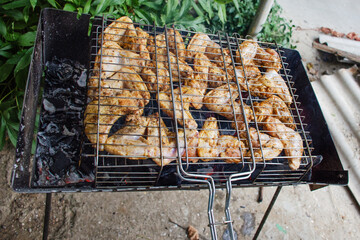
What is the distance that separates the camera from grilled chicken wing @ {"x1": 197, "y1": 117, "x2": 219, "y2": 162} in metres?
2.23

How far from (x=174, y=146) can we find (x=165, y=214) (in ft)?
5.19

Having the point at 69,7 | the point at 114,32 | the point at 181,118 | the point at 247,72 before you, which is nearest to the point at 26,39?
the point at 69,7

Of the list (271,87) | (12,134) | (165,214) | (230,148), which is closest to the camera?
(230,148)

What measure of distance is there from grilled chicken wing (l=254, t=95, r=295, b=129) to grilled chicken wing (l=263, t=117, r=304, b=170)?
7 centimetres

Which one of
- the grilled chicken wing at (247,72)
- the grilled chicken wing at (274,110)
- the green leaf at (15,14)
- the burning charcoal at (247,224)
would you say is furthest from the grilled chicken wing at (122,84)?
the burning charcoal at (247,224)

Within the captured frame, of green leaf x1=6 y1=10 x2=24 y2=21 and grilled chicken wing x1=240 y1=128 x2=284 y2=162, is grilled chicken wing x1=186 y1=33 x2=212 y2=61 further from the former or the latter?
green leaf x1=6 y1=10 x2=24 y2=21

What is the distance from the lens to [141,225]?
3.26 metres

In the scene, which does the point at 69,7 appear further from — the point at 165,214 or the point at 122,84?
the point at 165,214

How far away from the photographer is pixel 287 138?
2.49m

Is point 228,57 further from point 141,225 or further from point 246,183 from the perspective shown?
point 141,225

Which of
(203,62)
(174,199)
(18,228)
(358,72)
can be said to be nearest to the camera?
(203,62)

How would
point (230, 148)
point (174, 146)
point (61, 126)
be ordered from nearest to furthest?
point (174, 146), point (230, 148), point (61, 126)

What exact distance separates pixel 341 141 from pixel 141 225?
3.02m

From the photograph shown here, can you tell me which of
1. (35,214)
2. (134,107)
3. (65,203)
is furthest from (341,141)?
(35,214)
